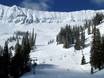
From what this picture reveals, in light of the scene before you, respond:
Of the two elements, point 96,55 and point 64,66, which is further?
point 64,66

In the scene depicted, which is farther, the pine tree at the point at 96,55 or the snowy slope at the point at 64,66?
the pine tree at the point at 96,55

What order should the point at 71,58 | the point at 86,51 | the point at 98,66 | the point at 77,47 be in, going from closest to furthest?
1. the point at 98,66
2. the point at 71,58
3. the point at 86,51
4. the point at 77,47

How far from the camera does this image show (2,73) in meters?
93.2

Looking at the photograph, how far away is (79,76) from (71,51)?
288 feet

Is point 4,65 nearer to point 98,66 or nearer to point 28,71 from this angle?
point 28,71

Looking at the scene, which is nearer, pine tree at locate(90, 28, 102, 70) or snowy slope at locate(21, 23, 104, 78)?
snowy slope at locate(21, 23, 104, 78)

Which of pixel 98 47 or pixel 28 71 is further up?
pixel 98 47

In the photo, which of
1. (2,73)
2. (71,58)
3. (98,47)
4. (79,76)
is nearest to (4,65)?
(2,73)

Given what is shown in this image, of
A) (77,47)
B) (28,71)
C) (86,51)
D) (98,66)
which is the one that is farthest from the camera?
(77,47)

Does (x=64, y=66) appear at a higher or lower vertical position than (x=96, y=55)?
lower

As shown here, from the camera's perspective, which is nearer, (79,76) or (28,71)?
(79,76)

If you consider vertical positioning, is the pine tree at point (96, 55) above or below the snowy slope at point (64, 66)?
above

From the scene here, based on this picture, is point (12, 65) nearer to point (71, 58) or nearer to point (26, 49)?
point (26, 49)

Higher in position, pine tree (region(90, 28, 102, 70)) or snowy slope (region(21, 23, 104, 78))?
pine tree (region(90, 28, 102, 70))
